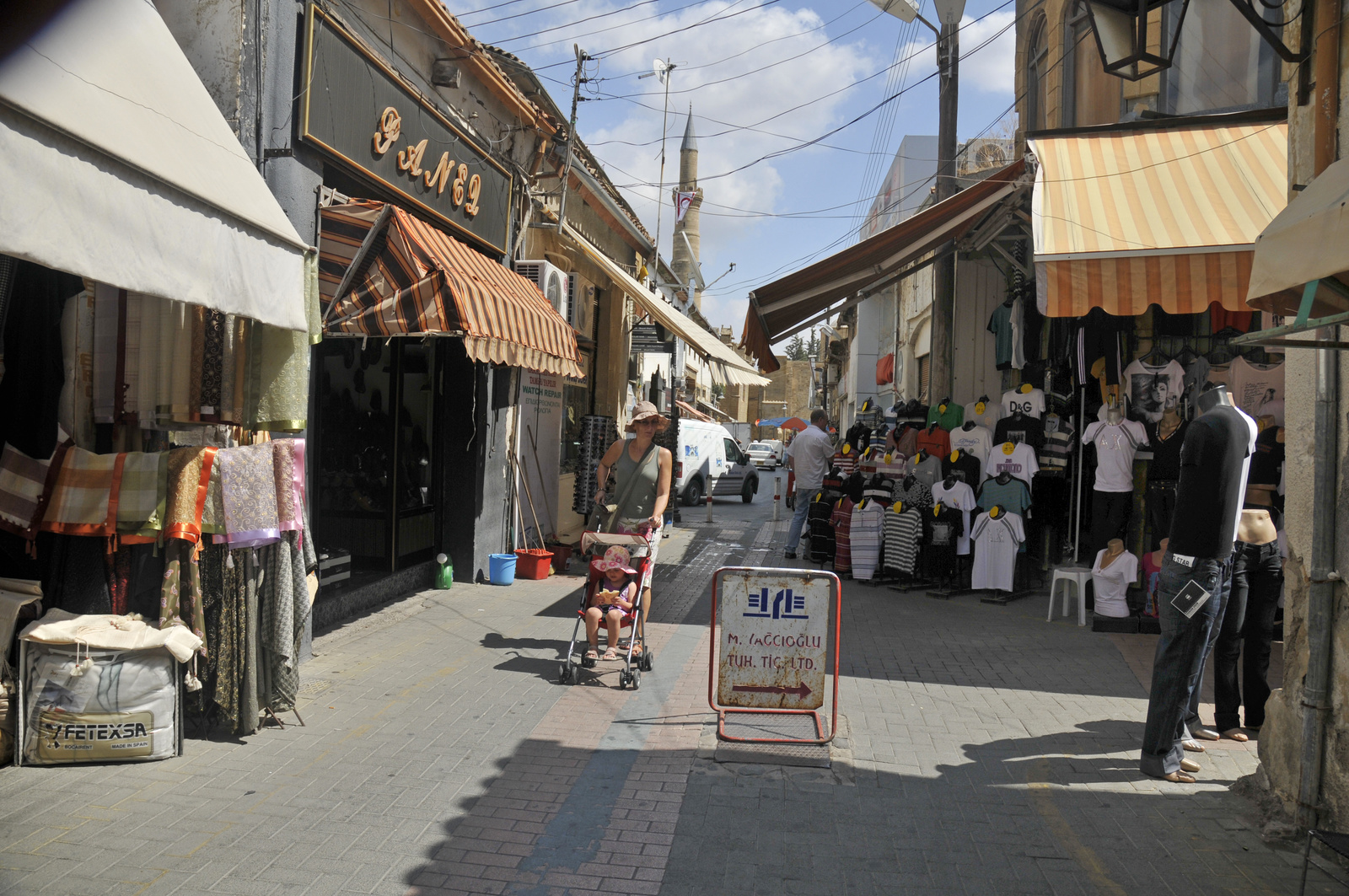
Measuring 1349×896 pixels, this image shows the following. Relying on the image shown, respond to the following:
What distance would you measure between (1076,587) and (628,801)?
6.29 m

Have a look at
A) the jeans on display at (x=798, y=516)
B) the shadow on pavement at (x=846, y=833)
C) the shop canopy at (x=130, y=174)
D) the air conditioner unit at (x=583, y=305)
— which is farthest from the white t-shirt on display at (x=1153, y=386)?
the shop canopy at (x=130, y=174)

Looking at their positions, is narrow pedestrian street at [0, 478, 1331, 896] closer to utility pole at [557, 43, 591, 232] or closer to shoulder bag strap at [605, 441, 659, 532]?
shoulder bag strap at [605, 441, 659, 532]

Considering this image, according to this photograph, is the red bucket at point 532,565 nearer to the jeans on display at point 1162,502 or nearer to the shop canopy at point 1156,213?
the shop canopy at point 1156,213

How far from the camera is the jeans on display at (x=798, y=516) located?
1290cm

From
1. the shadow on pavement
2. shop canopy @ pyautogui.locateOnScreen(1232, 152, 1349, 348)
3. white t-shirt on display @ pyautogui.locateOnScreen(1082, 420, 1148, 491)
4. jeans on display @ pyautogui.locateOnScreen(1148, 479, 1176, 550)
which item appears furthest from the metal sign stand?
white t-shirt on display @ pyautogui.locateOnScreen(1082, 420, 1148, 491)

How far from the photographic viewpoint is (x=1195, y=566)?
475 centimetres

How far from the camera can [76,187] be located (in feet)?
10.9

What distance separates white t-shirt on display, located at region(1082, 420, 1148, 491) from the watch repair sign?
4912 millimetres

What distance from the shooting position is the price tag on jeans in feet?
15.4

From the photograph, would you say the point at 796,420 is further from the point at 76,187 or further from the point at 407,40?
the point at 76,187

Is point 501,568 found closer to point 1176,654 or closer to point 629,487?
point 629,487

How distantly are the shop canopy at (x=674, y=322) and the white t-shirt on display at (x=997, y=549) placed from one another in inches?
164

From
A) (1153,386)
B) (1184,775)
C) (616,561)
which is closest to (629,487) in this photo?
(616,561)

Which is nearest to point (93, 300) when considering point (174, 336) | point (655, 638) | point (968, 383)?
point (174, 336)
